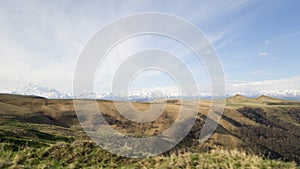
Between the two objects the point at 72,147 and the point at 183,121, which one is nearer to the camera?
the point at 72,147

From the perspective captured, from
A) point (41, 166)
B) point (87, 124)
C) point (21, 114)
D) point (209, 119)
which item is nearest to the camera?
point (41, 166)

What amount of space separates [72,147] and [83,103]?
106672 mm

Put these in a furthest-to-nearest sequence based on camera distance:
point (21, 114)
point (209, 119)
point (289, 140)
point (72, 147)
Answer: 1. point (289, 140)
2. point (209, 119)
3. point (21, 114)
4. point (72, 147)

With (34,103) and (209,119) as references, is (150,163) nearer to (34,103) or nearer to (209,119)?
(34,103)

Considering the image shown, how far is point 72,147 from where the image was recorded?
17.7m

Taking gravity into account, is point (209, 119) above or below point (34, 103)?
below

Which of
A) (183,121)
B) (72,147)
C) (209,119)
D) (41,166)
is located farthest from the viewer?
(209,119)

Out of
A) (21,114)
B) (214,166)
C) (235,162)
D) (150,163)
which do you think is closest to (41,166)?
(150,163)

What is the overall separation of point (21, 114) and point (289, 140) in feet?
557

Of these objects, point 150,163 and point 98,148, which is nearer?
point 150,163

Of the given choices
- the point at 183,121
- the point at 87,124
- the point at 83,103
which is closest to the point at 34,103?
the point at 83,103

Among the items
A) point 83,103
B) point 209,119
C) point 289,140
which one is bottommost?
point 289,140

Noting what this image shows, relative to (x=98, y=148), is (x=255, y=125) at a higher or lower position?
lower

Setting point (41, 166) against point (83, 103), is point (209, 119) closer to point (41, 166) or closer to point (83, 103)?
point (83, 103)
